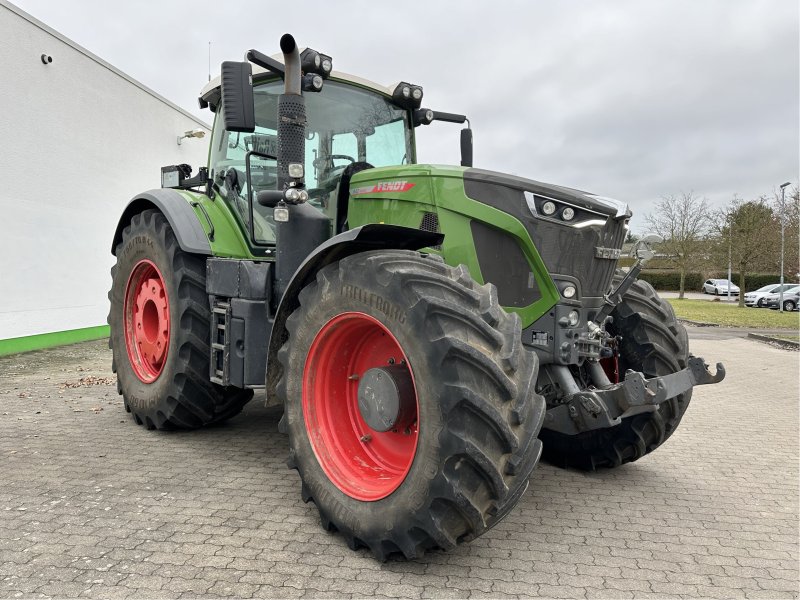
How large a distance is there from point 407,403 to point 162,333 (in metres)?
2.65

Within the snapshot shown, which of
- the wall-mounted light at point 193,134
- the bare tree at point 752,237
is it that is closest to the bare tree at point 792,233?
the bare tree at point 752,237

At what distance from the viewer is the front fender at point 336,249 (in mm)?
2939

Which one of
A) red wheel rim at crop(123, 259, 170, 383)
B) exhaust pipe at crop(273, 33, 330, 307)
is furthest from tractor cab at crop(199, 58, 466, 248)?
red wheel rim at crop(123, 259, 170, 383)

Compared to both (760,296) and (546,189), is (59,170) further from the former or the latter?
(760,296)

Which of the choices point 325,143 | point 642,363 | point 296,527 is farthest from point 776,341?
point 296,527

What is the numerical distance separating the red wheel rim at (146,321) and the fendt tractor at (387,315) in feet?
0.08

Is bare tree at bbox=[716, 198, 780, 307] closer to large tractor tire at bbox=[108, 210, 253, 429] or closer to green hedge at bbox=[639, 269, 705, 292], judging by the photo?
green hedge at bbox=[639, 269, 705, 292]

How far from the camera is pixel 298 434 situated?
3.13 metres

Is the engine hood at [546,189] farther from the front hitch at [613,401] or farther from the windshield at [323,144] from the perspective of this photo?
the windshield at [323,144]

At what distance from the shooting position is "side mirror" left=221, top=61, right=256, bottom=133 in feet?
11.0

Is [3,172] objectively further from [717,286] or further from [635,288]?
[717,286]

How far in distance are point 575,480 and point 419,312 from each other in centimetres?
217

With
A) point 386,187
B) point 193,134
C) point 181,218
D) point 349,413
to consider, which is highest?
point 193,134

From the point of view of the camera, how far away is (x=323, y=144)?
167 inches
